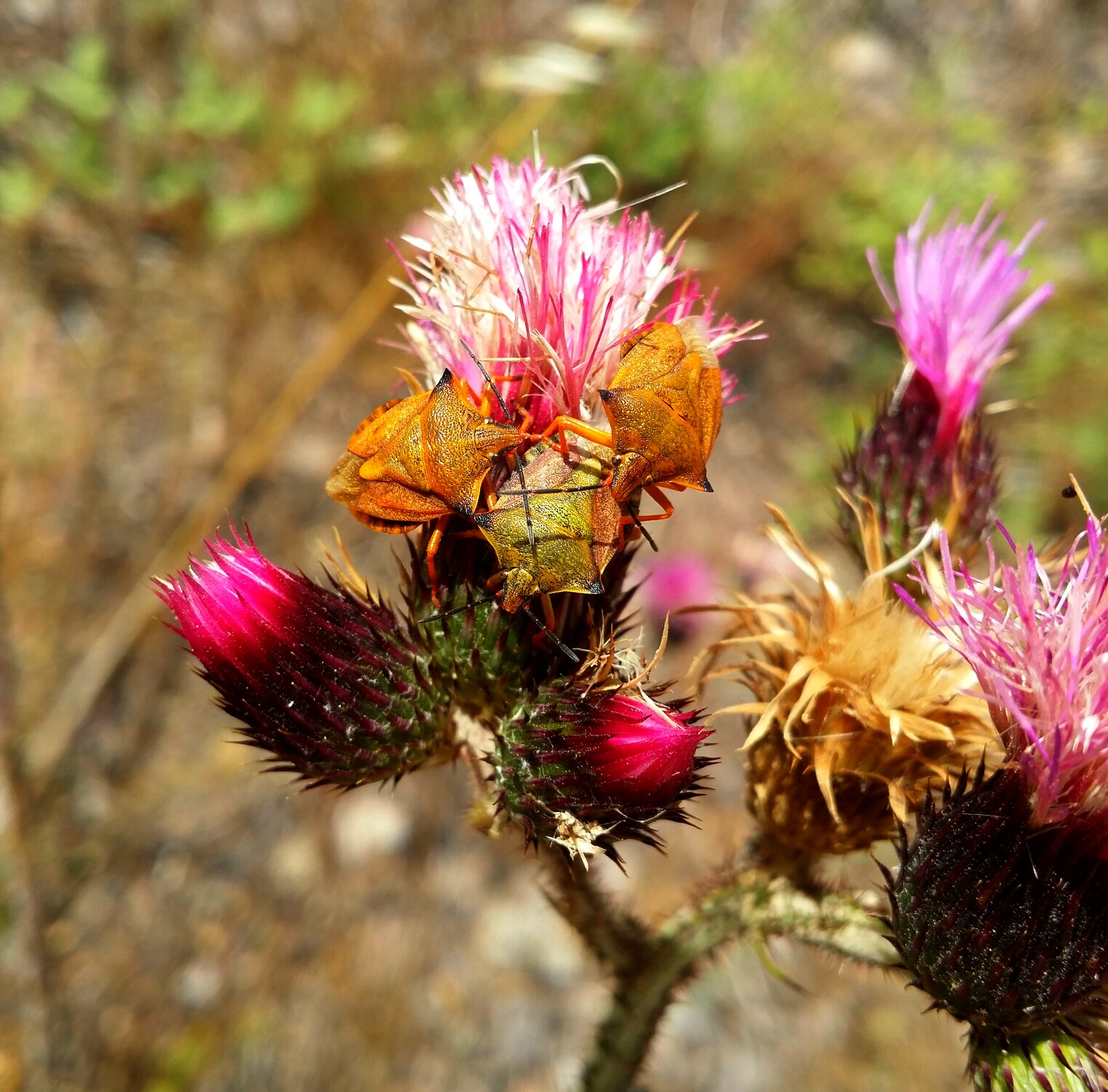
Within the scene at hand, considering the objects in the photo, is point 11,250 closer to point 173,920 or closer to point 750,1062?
point 173,920

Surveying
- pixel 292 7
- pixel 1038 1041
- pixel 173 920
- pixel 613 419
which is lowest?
pixel 1038 1041

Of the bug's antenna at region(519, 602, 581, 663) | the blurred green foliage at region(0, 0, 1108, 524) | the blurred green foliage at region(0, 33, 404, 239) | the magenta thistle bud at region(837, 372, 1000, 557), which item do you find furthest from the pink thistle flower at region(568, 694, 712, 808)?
the blurred green foliage at region(0, 33, 404, 239)

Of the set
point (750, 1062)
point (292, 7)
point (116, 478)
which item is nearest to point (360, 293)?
point (116, 478)

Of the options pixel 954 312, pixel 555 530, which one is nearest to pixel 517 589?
pixel 555 530

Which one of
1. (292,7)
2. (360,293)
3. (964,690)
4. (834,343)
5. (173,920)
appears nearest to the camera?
(964,690)

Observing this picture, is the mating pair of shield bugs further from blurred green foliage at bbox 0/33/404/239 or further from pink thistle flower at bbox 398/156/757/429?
blurred green foliage at bbox 0/33/404/239

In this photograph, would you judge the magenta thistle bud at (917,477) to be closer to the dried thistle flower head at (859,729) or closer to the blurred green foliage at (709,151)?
the dried thistle flower head at (859,729)
